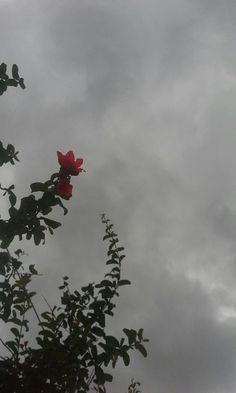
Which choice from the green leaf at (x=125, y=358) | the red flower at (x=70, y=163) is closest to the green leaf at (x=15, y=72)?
the red flower at (x=70, y=163)

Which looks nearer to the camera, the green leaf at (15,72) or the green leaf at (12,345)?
the green leaf at (12,345)

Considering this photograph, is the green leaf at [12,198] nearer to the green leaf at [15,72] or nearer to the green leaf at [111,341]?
the green leaf at [15,72]

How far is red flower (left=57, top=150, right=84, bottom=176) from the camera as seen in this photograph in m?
3.25

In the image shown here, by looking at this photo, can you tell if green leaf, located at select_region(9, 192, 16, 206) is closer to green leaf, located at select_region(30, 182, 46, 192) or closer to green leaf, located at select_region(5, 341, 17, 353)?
green leaf, located at select_region(30, 182, 46, 192)

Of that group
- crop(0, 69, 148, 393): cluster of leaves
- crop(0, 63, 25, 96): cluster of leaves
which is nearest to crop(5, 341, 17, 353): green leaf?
crop(0, 69, 148, 393): cluster of leaves

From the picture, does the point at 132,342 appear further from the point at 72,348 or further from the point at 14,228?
the point at 14,228

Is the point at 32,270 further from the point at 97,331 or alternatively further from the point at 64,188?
the point at 64,188

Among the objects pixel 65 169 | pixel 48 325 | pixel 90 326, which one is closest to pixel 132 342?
pixel 90 326

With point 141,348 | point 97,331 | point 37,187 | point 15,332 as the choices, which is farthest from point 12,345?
point 37,187

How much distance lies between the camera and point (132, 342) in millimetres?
3506

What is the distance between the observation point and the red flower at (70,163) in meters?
3.25

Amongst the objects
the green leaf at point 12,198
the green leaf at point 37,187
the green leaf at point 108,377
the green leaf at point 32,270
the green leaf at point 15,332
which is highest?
the green leaf at point 37,187

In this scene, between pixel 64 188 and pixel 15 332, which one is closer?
pixel 64 188

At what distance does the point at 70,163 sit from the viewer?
3.26m
